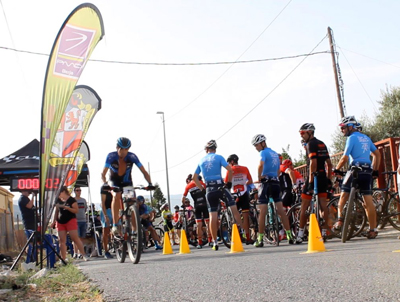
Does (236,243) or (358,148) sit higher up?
A: (358,148)

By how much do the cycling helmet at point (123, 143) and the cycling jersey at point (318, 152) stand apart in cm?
307

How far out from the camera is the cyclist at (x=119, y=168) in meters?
9.01

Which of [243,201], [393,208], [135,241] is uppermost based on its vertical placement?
[243,201]

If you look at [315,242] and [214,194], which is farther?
[214,194]

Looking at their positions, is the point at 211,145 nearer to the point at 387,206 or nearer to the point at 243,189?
the point at 243,189

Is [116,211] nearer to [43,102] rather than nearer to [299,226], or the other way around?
[43,102]

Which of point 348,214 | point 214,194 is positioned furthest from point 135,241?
point 348,214

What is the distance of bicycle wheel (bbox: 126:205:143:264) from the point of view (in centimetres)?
814

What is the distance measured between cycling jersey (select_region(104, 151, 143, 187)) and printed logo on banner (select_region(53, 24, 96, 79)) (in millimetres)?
1849

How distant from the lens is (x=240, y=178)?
12.1 meters

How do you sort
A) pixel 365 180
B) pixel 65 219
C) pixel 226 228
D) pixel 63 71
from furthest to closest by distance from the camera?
pixel 65 219 < pixel 226 228 < pixel 63 71 < pixel 365 180

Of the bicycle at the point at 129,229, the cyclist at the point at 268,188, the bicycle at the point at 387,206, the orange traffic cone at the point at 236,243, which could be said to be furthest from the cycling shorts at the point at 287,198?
the bicycle at the point at 129,229

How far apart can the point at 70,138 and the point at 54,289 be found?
5187mm

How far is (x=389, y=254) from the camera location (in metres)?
6.59
